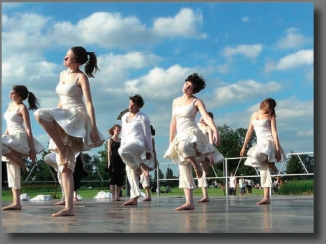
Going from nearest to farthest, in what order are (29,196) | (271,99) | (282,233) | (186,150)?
(282,233)
(186,150)
(271,99)
(29,196)

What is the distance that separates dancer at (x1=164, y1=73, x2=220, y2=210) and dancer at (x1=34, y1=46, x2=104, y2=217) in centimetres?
165

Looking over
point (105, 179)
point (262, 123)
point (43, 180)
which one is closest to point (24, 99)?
point (262, 123)

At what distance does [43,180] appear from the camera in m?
18.2

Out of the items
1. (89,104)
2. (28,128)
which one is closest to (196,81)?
(89,104)

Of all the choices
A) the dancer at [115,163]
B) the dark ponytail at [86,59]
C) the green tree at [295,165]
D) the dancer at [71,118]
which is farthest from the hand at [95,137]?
the green tree at [295,165]

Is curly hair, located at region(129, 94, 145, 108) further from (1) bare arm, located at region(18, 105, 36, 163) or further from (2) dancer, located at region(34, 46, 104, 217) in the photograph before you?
(2) dancer, located at region(34, 46, 104, 217)

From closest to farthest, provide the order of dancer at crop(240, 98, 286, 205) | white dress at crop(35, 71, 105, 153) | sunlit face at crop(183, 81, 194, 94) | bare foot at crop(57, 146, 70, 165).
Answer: white dress at crop(35, 71, 105, 153)
bare foot at crop(57, 146, 70, 165)
sunlit face at crop(183, 81, 194, 94)
dancer at crop(240, 98, 286, 205)

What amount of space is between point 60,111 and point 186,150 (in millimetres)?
2036

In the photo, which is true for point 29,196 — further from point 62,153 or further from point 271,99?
point 62,153

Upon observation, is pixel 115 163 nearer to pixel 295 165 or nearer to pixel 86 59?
pixel 295 165

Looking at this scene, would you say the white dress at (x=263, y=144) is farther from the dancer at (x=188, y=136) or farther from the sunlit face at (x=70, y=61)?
the sunlit face at (x=70, y=61)

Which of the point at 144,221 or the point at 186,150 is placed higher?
the point at 186,150

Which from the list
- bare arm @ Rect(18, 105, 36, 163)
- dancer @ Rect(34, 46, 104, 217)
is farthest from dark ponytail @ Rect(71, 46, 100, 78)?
bare arm @ Rect(18, 105, 36, 163)

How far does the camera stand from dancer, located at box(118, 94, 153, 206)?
967 centimetres
